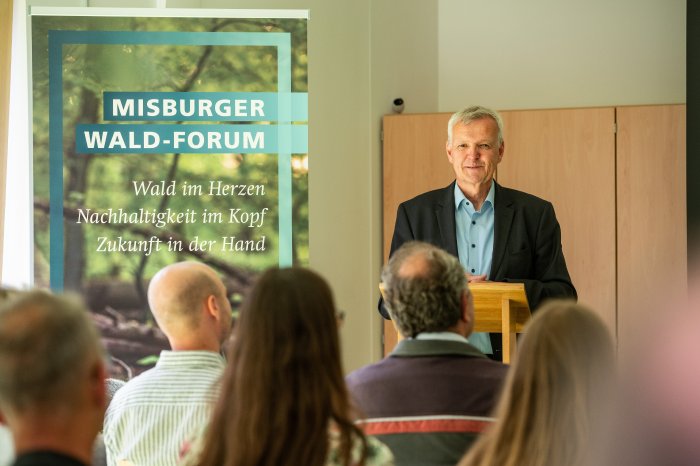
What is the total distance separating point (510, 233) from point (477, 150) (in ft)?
1.29

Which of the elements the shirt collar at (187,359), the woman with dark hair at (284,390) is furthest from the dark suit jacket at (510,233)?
the woman with dark hair at (284,390)

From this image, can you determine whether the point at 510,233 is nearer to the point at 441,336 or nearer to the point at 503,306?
the point at 503,306

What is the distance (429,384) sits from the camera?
266 cm

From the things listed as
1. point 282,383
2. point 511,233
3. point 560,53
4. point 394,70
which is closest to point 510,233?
point 511,233

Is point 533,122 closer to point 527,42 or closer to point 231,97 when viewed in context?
point 527,42

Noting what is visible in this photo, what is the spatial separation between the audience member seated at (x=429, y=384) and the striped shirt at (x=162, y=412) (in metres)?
0.43

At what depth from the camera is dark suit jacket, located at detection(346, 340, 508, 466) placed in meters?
2.59

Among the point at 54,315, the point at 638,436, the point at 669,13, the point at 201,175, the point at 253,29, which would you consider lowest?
the point at 638,436

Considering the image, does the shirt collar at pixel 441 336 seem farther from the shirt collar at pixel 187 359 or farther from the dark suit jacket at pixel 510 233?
the dark suit jacket at pixel 510 233

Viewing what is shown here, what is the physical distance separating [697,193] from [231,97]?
263 centimetres

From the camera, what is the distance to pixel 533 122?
6.46 metres

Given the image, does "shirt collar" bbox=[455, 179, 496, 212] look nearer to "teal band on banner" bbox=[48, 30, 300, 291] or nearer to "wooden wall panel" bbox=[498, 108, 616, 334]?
"teal band on banner" bbox=[48, 30, 300, 291]

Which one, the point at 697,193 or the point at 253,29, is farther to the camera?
the point at 697,193

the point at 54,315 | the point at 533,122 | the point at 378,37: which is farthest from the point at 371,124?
the point at 54,315
